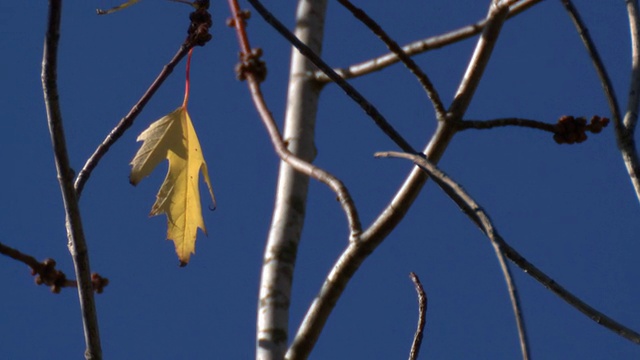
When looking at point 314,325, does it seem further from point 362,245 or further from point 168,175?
point 168,175

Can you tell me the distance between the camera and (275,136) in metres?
1.16

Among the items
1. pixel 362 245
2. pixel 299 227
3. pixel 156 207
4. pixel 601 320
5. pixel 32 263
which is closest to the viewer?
pixel 32 263

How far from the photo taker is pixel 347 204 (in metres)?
1.02

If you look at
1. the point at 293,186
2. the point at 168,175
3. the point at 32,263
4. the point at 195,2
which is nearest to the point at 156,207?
the point at 168,175

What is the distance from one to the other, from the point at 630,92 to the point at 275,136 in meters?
0.41

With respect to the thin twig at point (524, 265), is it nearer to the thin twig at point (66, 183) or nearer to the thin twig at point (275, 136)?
the thin twig at point (275, 136)

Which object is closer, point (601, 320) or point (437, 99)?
point (601, 320)

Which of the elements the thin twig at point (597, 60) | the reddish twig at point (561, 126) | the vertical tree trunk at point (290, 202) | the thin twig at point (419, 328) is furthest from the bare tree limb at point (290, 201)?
the thin twig at point (597, 60)

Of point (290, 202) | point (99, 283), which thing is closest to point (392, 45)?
point (290, 202)

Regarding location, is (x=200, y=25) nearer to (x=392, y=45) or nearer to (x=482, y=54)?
(x=392, y=45)

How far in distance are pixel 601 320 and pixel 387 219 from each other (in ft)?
0.83

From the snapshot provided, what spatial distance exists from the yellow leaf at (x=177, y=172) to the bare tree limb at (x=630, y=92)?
2.00 ft

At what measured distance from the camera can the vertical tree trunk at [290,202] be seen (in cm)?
110

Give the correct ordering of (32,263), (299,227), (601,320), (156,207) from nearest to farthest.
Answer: (32,263) → (601,320) → (299,227) → (156,207)
